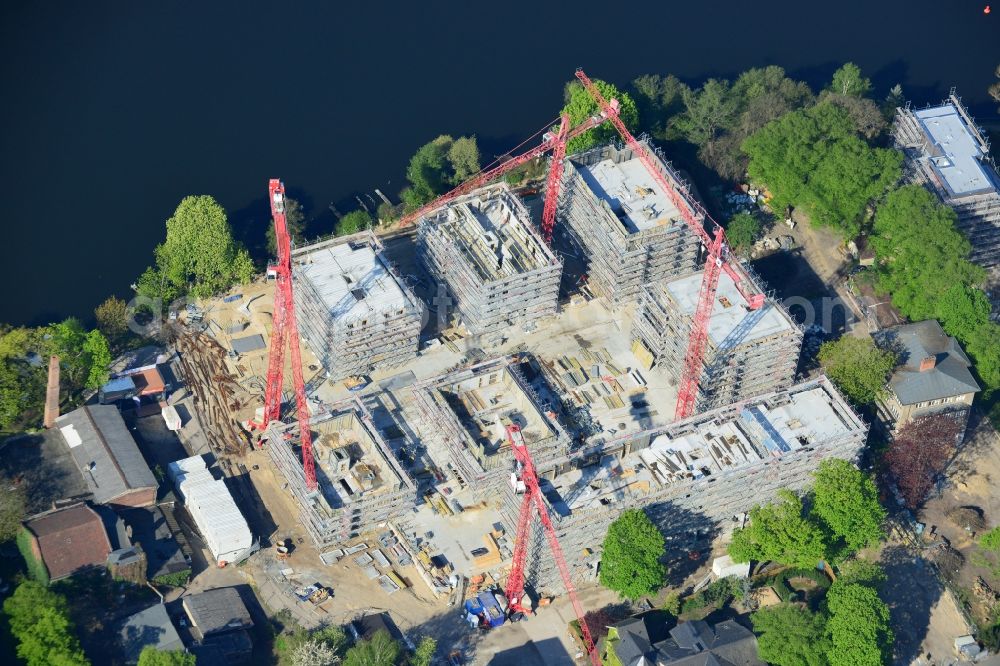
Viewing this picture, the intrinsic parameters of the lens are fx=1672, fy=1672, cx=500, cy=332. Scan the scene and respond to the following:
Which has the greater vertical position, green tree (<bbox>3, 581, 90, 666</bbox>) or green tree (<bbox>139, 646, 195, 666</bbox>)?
green tree (<bbox>3, 581, 90, 666</bbox>)

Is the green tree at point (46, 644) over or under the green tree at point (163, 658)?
over

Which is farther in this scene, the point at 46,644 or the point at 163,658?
the point at 46,644

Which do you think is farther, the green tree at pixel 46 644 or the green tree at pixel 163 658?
the green tree at pixel 46 644

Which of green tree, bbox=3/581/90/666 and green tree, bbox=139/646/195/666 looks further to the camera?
green tree, bbox=3/581/90/666

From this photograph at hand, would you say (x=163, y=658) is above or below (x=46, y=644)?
below
